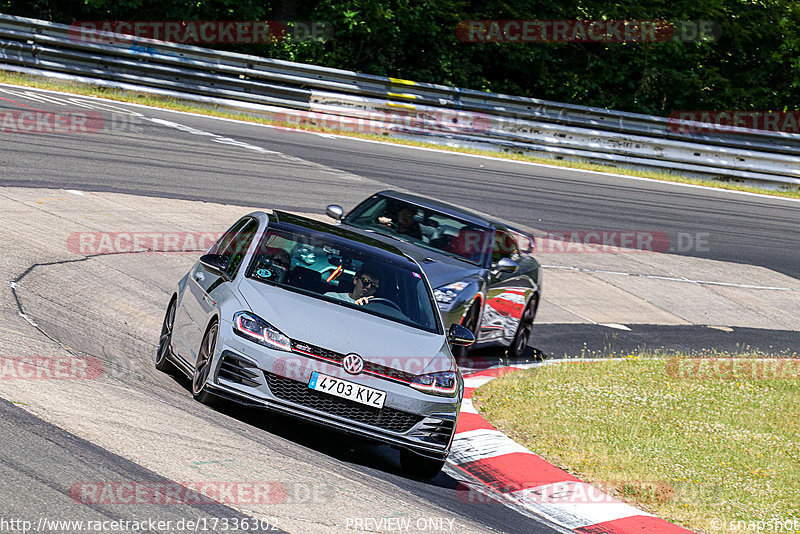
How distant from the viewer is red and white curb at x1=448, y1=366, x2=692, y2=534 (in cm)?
693

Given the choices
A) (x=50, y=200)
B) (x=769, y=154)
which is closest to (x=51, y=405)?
(x=50, y=200)

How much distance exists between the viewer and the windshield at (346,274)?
782 cm

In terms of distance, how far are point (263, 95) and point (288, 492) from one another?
65.5 ft

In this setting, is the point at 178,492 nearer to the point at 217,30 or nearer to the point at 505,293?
the point at 505,293

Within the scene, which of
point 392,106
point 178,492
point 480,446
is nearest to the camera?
point 178,492

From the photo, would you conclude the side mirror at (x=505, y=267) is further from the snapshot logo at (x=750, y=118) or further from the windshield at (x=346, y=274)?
the snapshot logo at (x=750, y=118)

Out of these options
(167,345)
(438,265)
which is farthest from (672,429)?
(167,345)

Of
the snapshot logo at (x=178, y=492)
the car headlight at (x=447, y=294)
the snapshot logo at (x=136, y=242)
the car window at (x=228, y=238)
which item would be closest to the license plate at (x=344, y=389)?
the snapshot logo at (x=178, y=492)

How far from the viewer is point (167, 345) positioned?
→ 8508 millimetres

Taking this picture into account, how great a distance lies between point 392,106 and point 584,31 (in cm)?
901

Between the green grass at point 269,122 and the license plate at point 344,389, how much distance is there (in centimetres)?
1757

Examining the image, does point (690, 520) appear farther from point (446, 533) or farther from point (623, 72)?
point (623, 72)

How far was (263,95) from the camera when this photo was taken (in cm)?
2475

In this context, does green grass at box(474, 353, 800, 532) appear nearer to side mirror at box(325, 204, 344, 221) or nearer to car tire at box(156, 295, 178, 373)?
side mirror at box(325, 204, 344, 221)
